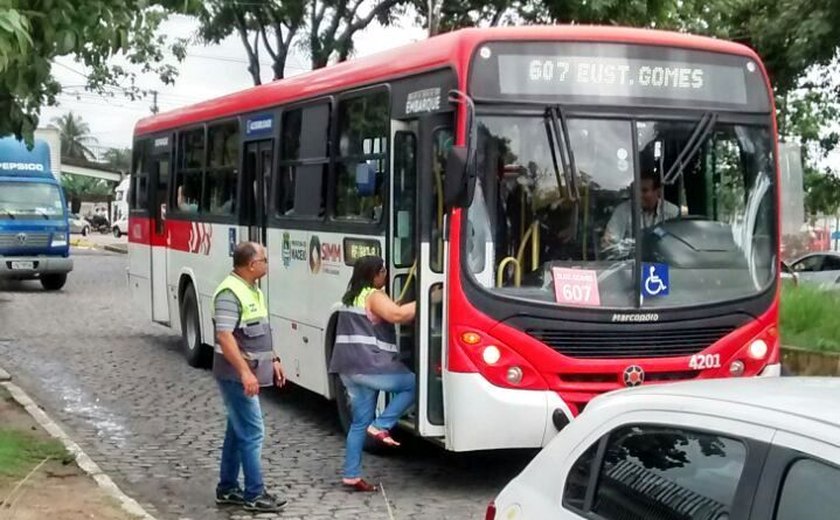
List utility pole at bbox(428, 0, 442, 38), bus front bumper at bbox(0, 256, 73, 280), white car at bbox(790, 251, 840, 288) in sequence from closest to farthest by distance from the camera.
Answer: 1. utility pole at bbox(428, 0, 442, 38)
2. white car at bbox(790, 251, 840, 288)
3. bus front bumper at bbox(0, 256, 73, 280)

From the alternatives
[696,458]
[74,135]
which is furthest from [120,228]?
[696,458]

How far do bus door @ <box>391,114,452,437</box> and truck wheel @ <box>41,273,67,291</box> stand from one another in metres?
18.7

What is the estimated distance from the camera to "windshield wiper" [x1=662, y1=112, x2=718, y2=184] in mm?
7992

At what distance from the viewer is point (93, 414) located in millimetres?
11242

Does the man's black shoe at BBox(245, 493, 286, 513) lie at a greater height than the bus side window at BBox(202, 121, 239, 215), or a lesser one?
lesser

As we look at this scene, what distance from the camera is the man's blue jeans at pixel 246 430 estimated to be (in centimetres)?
749

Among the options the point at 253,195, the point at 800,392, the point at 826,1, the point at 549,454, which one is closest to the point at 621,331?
A: the point at 549,454

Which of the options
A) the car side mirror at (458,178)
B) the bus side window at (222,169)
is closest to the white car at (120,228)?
the bus side window at (222,169)

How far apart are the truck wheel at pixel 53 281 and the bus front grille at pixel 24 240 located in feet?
2.89

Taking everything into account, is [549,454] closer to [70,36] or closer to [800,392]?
[800,392]

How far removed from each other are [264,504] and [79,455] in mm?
1983

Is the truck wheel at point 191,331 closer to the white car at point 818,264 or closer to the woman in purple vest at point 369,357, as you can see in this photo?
the woman in purple vest at point 369,357

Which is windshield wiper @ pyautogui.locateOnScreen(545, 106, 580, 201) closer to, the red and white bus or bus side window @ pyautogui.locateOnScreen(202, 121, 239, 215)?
the red and white bus

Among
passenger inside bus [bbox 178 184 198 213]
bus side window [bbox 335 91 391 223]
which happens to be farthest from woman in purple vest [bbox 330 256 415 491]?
passenger inside bus [bbox 178 184 198 213]
